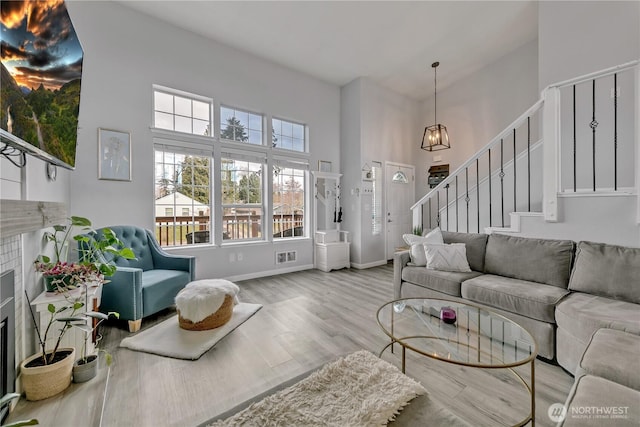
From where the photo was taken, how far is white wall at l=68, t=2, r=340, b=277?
297 centimetres

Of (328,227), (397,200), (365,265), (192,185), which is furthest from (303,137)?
(365,265)

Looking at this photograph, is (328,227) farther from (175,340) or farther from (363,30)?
(175,340)

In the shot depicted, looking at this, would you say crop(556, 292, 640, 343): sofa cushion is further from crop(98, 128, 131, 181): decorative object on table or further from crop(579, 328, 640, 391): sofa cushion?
crop(98, 128, 131, 181): decorative object on table

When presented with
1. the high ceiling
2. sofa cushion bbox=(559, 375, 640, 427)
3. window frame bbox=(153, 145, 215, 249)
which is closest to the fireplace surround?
window frame bbox=(153, 145, 215, 249)

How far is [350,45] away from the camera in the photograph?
13.4 ft

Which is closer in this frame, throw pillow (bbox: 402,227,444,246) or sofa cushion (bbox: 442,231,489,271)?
sofa cushion (bbox: 442,231,489,271)

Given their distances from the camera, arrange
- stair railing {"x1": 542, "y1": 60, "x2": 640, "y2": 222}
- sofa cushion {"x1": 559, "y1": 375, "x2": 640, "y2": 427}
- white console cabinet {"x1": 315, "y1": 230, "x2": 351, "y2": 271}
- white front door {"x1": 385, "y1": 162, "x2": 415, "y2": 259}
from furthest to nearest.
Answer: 1. white front door {"x1": 385, "y1": 162, "x2": 415, "y2": 259}
2. white console cabinet {"x1": 315, "y1": 230, "x2": 351, "y2": 271}
3. stair railing {"x1": 542, "y1": 60, "x2": 640, "y2": 222}
4. sofa cushion {"x1": 559, "y1": 375, "x2": 640, "y2": 427}

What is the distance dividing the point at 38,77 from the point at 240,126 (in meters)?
3.02

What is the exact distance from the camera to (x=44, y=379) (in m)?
1.48

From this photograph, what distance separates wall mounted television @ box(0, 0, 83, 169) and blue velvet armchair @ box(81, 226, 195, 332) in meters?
1.18

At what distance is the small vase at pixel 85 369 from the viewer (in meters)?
1.64

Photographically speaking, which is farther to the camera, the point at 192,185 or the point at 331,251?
the point at 331,251

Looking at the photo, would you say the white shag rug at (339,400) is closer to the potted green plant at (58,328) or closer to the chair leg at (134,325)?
the potted green plant at (58,328)

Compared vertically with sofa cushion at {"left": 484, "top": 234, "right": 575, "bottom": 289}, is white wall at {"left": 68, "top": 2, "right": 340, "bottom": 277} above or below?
above
